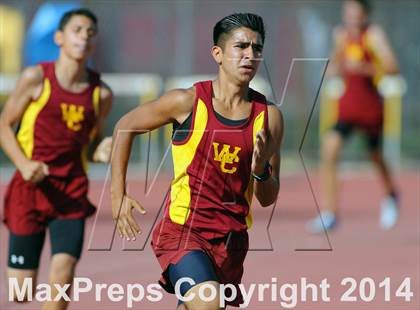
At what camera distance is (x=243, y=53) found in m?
6.76

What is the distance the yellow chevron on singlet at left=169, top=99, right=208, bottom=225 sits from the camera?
672cm

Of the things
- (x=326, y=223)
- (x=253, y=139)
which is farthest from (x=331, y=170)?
(x=253, y=139)

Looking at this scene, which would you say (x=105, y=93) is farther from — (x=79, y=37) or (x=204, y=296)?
(x=204, y=296)

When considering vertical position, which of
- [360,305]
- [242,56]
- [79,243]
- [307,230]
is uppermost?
[242,56]

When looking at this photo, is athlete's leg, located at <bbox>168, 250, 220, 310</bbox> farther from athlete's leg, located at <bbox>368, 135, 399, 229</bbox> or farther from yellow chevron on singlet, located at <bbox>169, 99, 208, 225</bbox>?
athlete's leg, located at <bbox>368, 135, 399, 229</bbox>

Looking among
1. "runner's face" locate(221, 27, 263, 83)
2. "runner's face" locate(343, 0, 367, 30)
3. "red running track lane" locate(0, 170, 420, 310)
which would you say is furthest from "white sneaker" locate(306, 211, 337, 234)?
"runner's face" locate(221, 27, 263, 83)

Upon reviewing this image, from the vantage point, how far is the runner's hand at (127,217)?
6.49m

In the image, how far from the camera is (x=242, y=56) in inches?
266

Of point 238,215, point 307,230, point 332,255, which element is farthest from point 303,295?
point 307,230

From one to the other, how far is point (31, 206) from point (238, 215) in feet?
6.76

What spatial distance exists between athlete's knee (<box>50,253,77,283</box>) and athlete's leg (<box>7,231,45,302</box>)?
0.35m

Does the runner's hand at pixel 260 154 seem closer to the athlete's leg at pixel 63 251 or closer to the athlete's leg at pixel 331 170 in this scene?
the athlete's leg at pixel 63 251

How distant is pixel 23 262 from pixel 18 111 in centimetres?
98

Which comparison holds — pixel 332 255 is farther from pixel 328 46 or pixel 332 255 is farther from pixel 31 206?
pixel 328 46
